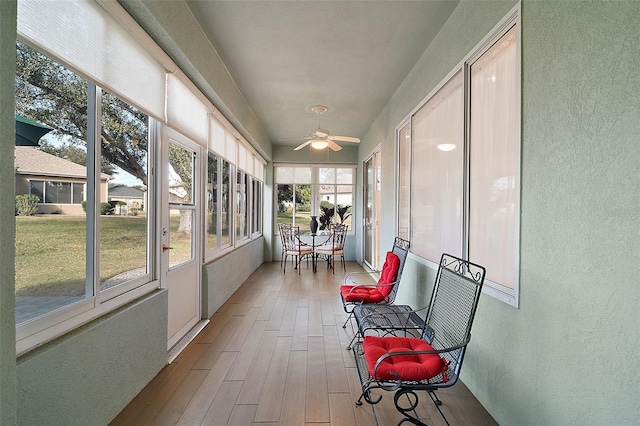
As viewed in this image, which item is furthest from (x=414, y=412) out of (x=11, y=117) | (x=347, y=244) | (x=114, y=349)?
(x=347, y=244)

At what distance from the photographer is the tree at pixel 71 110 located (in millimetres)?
1394

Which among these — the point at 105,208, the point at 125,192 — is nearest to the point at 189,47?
the point at 125,192

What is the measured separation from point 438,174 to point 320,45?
1750 mm

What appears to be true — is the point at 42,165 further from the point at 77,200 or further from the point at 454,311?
the point at 454,311

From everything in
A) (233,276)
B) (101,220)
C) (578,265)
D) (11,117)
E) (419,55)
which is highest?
(419,55)

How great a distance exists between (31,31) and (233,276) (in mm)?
3865

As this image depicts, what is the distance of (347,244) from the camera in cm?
796

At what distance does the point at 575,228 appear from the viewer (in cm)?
136

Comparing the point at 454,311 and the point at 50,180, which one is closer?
the point at 50,180

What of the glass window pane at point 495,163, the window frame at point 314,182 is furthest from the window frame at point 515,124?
the window frame at point 314,182

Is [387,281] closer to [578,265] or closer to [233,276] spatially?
[578,265]

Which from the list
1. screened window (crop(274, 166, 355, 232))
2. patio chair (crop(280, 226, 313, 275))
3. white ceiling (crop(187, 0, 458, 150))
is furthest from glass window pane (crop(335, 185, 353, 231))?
white ceiling (crop(187, 0, 458, 150))

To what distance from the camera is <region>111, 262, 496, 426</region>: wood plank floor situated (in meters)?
1.95

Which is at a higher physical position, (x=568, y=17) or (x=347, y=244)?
(x=568, y=17)
